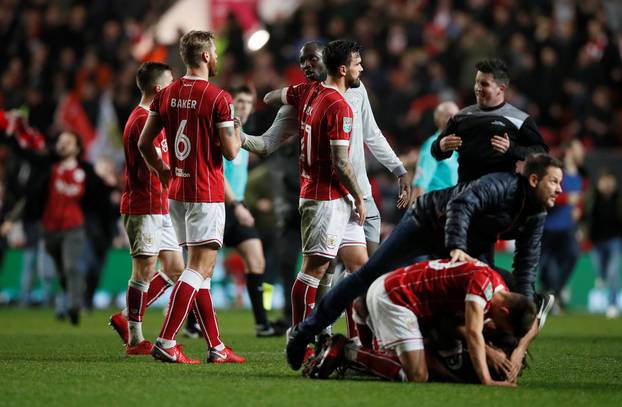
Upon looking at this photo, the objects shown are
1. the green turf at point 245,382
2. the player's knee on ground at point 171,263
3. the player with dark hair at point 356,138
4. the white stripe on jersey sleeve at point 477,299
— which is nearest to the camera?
the green turf at point 245,382

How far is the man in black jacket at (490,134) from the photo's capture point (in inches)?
343

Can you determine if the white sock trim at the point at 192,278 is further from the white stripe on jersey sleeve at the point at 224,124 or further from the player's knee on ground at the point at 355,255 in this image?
the player's knee on ground at the point at 355,255

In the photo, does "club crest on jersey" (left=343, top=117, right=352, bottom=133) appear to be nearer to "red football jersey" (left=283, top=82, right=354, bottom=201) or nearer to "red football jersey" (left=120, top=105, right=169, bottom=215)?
"red football jersey" (left=283, top=82, right=354, bottom=201)

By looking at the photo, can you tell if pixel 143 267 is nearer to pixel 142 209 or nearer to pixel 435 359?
pixel 142 209

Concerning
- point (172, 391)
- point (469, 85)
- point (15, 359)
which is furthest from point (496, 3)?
point (172, 391)

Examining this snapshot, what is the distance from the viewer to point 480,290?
22.8 ft

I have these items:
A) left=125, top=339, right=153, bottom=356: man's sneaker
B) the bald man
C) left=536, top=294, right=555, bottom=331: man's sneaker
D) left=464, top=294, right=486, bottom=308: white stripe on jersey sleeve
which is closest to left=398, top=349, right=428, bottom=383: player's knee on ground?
left=464, top=294, right=486, bottom=308: white stripe on jersey sleeve

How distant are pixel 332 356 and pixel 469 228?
1194 mm

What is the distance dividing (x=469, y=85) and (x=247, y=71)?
4098mm

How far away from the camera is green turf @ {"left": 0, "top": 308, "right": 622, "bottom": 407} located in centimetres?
642

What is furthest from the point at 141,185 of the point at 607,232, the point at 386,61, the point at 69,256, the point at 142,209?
the point at 386,61

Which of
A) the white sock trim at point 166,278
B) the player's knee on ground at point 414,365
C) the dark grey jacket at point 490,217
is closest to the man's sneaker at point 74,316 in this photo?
the white sock trim at point 166,278

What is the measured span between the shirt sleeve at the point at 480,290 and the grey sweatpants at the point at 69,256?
8427 mm

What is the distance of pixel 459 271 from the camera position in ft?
23.5
